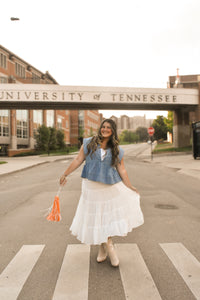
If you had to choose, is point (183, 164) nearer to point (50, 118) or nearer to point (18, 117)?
point (18, 117)

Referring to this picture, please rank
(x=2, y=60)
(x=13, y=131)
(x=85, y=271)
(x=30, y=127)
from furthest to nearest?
(x=30, y=127) → (x=13, y=131) → (x=2, y=60) → (x=85, y=271)

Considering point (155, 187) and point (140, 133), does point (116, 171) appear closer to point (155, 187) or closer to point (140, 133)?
point (155, 187)

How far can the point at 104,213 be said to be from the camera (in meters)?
3.31

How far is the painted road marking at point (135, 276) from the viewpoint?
105 inches

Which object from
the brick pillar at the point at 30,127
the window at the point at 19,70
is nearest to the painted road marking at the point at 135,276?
the window at the point at 19,70

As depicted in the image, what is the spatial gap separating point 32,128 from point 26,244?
4877 cm

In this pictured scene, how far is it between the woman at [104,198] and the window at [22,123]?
45.1 meters

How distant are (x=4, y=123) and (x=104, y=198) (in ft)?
138

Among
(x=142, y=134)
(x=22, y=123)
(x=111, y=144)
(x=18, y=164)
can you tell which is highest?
(x=142, y=134)

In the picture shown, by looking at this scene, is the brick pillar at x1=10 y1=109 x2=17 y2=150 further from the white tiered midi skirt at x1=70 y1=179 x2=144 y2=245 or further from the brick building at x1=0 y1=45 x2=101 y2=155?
the white tiered midi skirt at x1=70 y1=179 x2=144 y2=245

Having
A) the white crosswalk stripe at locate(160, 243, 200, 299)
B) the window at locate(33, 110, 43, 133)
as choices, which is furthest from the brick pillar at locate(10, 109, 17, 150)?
the white crosswalk stripe at locate(160, 243, 200, 299)

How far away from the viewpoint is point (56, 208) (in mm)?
3701

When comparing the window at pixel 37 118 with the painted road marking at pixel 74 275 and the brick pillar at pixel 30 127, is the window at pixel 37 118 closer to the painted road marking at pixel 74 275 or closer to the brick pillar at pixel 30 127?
the brick pillar at pixel 30 127

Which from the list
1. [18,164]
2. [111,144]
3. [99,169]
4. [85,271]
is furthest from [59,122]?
[85,271]
